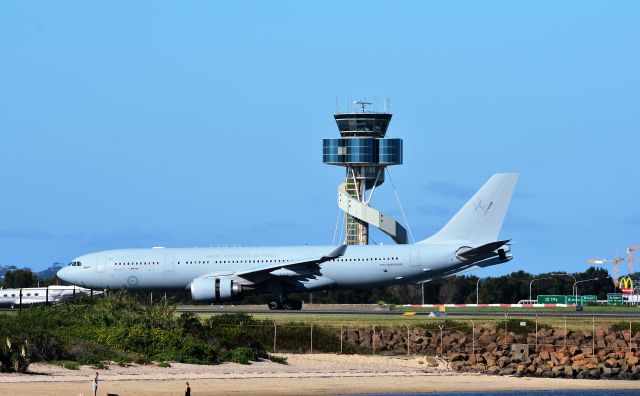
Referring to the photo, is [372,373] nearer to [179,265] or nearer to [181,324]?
[181,324]

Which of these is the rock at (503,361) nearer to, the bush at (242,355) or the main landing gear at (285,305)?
the bush at (242,355)

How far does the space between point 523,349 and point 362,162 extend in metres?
78.8

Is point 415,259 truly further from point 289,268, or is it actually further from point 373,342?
point 373,342

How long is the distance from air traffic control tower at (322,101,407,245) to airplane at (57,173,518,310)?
5581 centimetres

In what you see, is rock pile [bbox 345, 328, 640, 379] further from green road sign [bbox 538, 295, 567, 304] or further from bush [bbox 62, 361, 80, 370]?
green road sign [bbox 538, 295, 567, 304]

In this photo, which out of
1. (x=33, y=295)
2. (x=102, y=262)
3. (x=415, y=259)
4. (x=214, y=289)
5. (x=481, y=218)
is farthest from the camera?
(x=33, y=295)

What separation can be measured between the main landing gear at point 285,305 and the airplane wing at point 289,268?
6.69ft

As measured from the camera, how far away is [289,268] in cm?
6606

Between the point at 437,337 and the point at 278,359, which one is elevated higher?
the point at 437,337

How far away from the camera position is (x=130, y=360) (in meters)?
40.9

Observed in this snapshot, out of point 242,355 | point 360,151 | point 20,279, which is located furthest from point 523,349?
point 360,151

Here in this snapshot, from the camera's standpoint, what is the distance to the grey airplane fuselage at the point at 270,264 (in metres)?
66.8

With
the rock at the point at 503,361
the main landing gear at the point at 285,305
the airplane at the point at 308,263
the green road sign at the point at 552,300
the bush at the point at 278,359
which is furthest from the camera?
the green road sign at the point at 552,300

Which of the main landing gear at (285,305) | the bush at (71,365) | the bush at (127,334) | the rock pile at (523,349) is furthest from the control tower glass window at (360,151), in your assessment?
the bush at (71,365)
